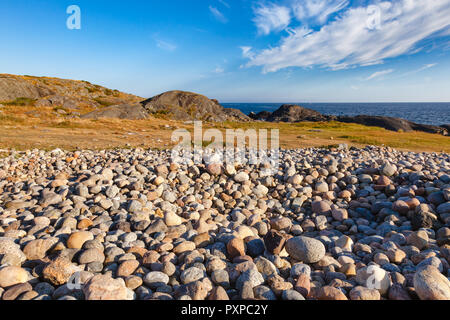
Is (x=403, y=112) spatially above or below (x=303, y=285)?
above

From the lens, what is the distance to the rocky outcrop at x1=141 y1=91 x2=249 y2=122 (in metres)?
31.0

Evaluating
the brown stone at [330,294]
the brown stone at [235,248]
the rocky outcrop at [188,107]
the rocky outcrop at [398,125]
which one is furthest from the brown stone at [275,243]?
the rocky outcrop at [398,125]

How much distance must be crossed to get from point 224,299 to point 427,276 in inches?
71.6

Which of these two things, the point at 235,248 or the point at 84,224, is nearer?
the point at 235,248

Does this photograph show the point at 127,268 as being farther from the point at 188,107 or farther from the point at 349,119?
the point at 349,119

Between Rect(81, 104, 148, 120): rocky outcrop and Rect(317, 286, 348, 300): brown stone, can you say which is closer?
Rect(317, 286, 348, 300): brown stone

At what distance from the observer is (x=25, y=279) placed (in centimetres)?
221

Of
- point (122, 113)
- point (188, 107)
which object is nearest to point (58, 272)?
point (122, 113)

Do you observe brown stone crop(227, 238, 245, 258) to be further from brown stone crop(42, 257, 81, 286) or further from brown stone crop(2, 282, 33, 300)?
brown stone crop(2, 282, 33, 300)

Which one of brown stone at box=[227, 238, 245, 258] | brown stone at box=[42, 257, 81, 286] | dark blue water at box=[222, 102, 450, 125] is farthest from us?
dark blue water at box=[222, 102, 450, 125]

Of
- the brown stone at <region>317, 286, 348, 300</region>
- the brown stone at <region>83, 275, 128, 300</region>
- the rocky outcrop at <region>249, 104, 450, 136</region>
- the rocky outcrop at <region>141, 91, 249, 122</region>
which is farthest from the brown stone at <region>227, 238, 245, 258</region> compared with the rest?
the rocky outcrop at <region>249, 104, 450, 136</region>

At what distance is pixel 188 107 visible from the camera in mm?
34406

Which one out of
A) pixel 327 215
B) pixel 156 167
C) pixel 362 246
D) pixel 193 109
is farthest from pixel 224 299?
pixel 193 109

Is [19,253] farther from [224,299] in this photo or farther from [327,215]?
[327,215]
